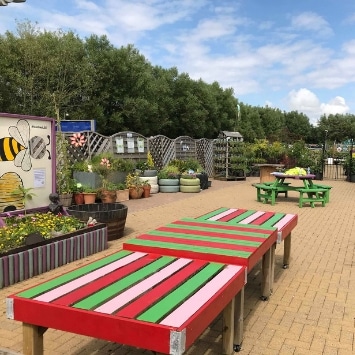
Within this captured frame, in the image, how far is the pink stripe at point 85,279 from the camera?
7.79 feet

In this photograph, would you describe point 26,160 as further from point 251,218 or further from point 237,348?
point 237,348

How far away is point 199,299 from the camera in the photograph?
93.7 inches

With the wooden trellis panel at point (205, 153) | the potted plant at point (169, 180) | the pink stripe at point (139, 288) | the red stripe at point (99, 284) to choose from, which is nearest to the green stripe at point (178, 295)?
the pink stripe at point (139, 288)

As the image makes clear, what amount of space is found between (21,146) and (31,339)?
3976 millimetres

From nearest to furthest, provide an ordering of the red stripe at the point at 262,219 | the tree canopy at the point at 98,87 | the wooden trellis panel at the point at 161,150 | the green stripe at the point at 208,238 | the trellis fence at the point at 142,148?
the green stripe at the point at 208,238 < the red stripe at the point at 262,219 < the trellis fence at the point at 142,148 < the wooden trellis panel at the point at 161,150 < the tree canopy at the point at 98,87

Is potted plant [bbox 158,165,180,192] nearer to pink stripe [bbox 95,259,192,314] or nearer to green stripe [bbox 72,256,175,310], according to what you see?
green stripe [bbox 72,256,175,310]

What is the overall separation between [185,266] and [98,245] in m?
3.01

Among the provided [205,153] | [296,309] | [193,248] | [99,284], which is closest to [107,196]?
[296,309]

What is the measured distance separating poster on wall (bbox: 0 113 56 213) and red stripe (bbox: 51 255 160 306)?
131 inches

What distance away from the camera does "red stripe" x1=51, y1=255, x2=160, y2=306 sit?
231cm

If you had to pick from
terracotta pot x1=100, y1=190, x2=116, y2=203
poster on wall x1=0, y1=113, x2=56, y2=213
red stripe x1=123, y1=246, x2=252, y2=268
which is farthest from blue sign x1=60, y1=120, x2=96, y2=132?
red stripe x1=123, y1=246, x2=252, y2=268

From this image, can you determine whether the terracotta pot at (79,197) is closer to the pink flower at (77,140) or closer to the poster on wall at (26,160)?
the pink flower at (77,140)

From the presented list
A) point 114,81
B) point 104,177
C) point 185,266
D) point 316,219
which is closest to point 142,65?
point 114,81

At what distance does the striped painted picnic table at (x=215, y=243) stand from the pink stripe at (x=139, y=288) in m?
0.20
